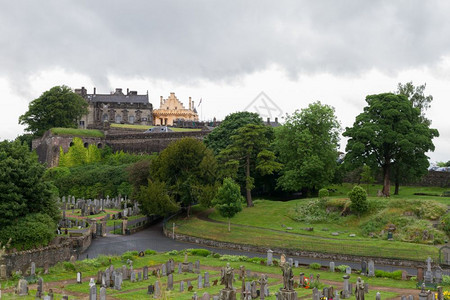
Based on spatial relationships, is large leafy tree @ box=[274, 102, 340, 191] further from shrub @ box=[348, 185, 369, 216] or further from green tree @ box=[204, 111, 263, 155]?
shrub @ box=[348, 185, 369, 216]

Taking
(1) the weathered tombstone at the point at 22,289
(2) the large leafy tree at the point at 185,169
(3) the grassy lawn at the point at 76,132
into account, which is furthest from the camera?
(3) the grassy lawn at the point at 76,132

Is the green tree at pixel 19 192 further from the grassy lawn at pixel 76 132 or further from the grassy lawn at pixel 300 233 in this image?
the grassy lawn at pixel 76 132

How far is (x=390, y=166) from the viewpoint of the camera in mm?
57969

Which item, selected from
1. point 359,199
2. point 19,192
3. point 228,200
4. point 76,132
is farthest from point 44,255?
point 76,132

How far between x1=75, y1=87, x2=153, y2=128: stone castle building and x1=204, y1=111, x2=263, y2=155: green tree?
49966 millimetres

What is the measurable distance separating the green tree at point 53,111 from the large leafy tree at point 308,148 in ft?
155

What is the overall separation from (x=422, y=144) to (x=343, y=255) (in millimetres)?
20385

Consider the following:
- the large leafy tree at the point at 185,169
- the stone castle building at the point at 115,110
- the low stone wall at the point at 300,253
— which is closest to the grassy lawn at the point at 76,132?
the stone castle building at the point at 115,110

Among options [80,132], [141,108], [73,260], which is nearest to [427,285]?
[73,260]

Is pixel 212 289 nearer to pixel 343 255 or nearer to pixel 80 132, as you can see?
pixel 343 255

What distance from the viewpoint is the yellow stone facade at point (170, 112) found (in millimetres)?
123062

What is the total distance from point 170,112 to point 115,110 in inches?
518

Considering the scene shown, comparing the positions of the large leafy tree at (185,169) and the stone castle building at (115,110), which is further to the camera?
the stone castle building at (115,110)

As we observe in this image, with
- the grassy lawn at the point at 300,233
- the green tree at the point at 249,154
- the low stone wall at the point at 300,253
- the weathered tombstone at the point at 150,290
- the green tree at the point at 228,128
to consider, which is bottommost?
the low stone wall at the point at 300,253
